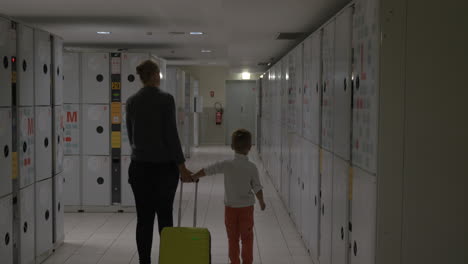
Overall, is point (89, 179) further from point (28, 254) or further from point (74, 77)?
point (28, 254)

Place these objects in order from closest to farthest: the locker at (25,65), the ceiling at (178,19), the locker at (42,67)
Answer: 1. the locker at (25,65)
2. the locker at (42,67)
3. the ceiling at (178,19)

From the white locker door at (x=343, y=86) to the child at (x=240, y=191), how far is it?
71cm

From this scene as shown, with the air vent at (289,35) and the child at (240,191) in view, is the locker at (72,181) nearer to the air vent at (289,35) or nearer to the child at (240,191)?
the air vent at (289,35)

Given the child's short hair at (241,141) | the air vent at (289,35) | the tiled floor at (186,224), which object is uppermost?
the air vent at (289,35)

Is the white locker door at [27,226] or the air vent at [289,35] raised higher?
the air vent at [289,35]

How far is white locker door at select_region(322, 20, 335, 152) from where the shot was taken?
368cm

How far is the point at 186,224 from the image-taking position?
6.19 m

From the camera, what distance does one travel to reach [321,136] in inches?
165

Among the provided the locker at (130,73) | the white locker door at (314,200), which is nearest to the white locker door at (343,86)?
the white locker door at (314,200)

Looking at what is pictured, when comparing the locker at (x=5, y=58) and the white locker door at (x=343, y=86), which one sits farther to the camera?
the locker at (x=5, y=58)

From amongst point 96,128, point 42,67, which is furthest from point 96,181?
point 42,67

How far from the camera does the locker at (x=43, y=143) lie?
446 cm

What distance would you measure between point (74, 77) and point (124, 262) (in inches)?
129

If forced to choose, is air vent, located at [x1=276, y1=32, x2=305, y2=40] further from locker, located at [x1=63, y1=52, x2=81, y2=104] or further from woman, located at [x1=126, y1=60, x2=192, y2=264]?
woman, located at [x1=126, y1=60, x2=192, y2=264]
